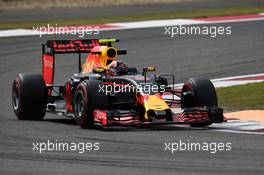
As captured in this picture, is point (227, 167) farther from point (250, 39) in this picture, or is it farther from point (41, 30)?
point (41, 30)

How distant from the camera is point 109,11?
40.8 m

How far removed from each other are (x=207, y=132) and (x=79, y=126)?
244cm

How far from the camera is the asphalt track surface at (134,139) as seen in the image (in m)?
12.3

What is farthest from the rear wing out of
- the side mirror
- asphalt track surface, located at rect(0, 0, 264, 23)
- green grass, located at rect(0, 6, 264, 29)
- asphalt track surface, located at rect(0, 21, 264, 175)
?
asphalt track surface, located at rect(0, 0, 264, 23)

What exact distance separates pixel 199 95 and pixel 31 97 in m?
3.27

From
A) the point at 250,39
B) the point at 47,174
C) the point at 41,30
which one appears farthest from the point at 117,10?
the point at 47,174

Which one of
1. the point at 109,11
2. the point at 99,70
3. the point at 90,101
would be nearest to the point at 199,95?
the point at 99,70

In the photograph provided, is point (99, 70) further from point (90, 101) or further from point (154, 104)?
point (154, 104)

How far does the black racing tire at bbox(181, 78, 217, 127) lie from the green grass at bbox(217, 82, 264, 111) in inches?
81.9

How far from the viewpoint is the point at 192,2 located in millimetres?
45156

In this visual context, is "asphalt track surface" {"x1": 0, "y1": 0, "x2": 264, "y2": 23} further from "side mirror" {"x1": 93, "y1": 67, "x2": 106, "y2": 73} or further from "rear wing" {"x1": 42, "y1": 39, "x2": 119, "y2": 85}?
"side mirror" {"x1": 93, "y1": 67, "x2": 106, "y2": 73}

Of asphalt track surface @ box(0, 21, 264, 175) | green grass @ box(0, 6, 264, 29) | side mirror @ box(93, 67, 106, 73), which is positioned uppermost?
green grass @ box(0, 6, 264, 29)

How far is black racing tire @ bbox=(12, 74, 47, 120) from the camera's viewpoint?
59.6 feet

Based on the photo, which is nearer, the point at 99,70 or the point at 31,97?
the point at 99,70
